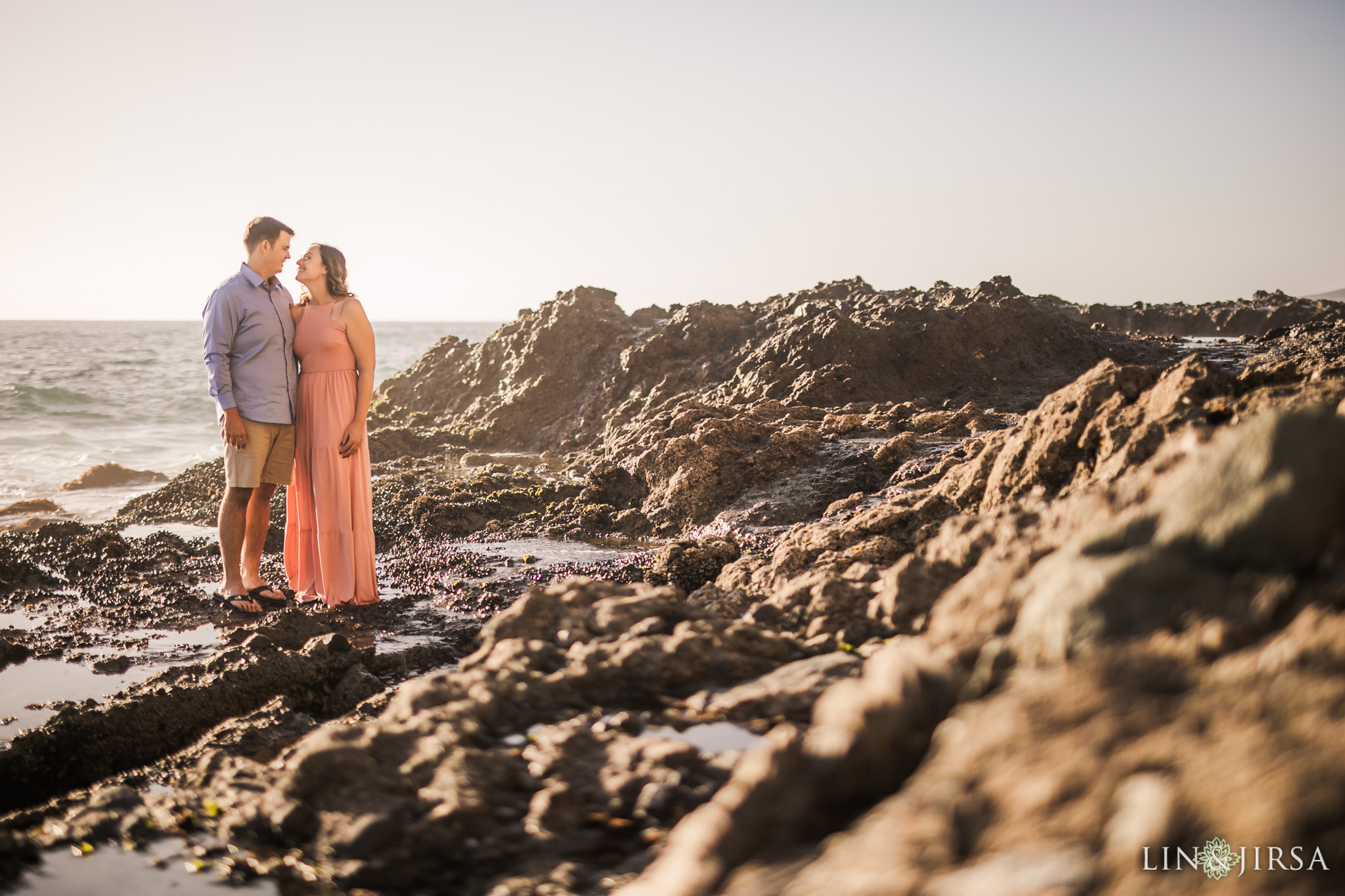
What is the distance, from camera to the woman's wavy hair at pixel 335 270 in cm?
574

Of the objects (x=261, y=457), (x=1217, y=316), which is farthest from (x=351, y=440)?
(x=1217, y=316)

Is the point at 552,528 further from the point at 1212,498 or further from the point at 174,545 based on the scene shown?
the point at 1212,498

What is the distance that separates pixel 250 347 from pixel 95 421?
22.7 m

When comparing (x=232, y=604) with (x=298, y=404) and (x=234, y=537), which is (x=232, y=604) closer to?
(x=234, y=537)

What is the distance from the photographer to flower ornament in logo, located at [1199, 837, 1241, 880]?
1.21m

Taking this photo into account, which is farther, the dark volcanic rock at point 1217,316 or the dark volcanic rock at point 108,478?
the dark volcanic rock at point 1217,316

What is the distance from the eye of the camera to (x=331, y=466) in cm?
578

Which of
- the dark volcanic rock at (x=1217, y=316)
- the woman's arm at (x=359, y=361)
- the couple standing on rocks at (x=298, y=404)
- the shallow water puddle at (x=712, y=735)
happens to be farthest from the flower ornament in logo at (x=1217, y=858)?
the dark volcanic rock at (x=1217, y=316)

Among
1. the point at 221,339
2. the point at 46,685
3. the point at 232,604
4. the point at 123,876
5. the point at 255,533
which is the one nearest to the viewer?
the point at 123,876

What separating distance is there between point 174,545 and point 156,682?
191 inches

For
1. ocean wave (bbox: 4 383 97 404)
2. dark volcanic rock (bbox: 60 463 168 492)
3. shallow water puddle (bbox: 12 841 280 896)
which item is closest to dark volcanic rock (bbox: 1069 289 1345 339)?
dark volcanic rock (bbox: 60 463 168 492)

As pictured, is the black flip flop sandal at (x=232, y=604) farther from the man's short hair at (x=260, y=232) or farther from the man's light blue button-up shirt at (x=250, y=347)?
the man's short hair at (x=260, y=232)

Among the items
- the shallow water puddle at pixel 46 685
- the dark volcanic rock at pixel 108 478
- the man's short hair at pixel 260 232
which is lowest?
the dark volcanic rock at pixel 108 478

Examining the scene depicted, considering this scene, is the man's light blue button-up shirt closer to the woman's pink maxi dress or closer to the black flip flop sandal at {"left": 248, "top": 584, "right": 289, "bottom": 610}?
the woman's pink maxi dress
